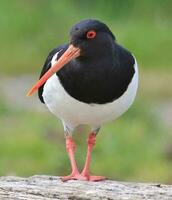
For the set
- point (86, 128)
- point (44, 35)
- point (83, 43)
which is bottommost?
point (83, 43)

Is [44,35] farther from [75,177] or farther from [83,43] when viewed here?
[83,43]

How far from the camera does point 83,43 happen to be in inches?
338

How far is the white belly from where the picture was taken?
8727mm

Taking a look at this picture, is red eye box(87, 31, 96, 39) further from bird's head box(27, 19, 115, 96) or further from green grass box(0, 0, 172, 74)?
green grass box(0, 0, 172, 74)

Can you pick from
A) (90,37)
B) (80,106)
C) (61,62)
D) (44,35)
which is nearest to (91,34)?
(90,37)

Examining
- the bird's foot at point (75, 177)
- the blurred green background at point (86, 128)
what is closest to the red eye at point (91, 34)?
the blurred green background at point (86, 128)

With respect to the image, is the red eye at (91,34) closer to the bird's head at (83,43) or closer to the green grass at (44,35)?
the bird's head at (83,43)

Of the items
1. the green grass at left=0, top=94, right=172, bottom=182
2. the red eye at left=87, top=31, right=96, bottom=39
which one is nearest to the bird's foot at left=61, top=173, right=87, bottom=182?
the red eye at left=87, top=31, right=96, bottom=39

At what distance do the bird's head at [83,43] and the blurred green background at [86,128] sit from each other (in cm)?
88

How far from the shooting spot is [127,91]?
29.0ft

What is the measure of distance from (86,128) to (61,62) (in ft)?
15.4

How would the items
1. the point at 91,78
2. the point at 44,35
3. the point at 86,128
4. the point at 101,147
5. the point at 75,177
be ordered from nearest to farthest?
the point at 91,78 → the point at 75,177 → the point at 86,128 → the point at 101,147 → the point at 44,35

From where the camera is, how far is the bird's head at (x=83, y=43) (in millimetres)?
8508

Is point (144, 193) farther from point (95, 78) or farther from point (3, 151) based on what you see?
point (3, 151)
